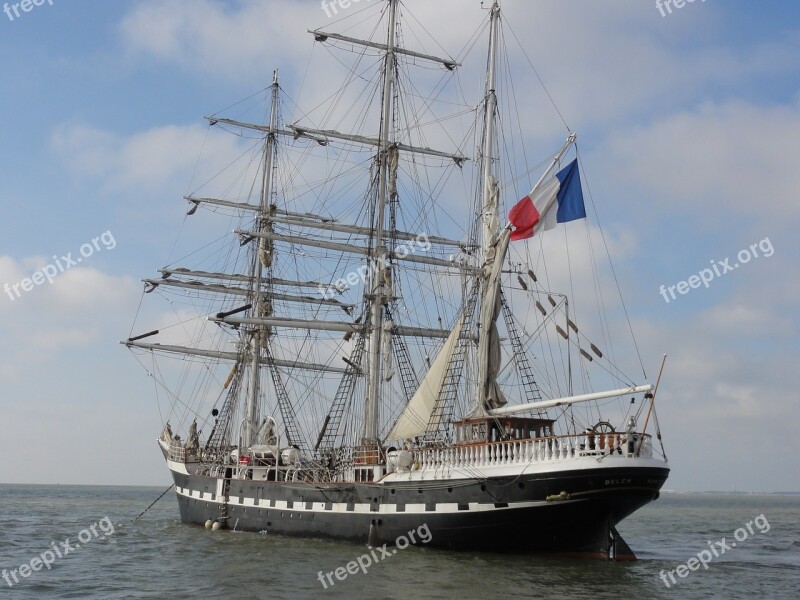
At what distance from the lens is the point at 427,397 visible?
35625mm

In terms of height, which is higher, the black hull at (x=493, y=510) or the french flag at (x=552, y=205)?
the french flag at (x=552, y=205)

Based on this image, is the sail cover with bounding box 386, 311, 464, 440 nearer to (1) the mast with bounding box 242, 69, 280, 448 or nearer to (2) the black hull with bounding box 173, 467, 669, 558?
(2) the black hull with bounding box 173, 467, 669, 558

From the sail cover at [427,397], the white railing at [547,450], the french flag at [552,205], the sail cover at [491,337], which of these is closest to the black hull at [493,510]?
the white railing at [547,450]

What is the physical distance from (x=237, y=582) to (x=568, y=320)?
50.3 ft

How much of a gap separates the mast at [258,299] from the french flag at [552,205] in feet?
61.4

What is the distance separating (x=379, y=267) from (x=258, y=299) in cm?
1424

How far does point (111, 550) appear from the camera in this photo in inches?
1458

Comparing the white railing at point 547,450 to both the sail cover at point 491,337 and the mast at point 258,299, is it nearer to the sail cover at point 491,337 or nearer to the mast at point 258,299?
the sail cover at point 491,337

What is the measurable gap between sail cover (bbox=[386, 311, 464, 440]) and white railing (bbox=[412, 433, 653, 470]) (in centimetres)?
414

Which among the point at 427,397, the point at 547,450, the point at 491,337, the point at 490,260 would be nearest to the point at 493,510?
the point at 547,450

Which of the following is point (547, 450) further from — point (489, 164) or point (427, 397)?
point (489, 164)

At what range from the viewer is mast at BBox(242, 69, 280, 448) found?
50.7m

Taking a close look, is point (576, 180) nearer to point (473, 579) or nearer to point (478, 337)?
point (478, 337)

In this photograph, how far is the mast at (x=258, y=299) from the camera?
50.7 metres
